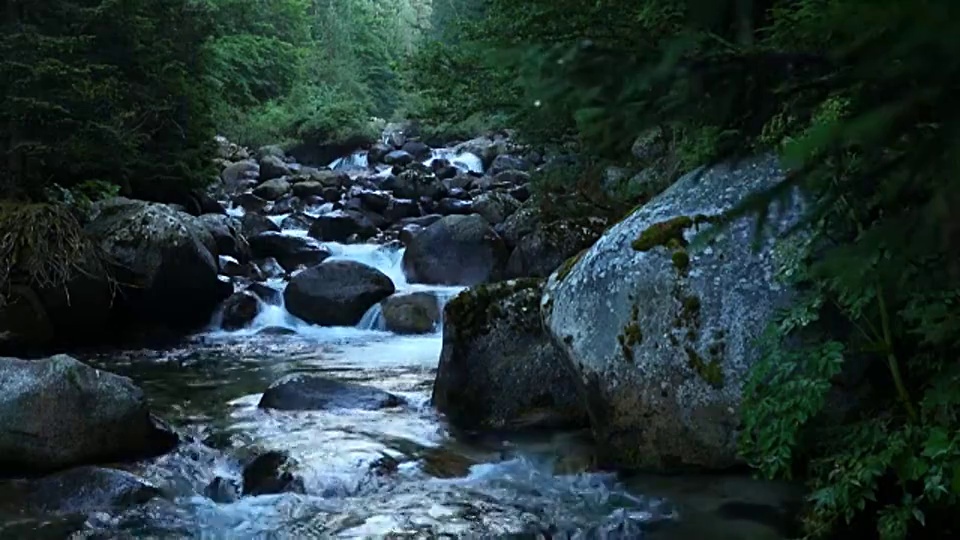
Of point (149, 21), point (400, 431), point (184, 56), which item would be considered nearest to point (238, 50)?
point (184, 56)

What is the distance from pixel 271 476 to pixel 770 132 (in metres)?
3.87

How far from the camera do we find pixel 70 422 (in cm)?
667

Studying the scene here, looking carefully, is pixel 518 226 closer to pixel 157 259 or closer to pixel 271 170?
pixel 157 259

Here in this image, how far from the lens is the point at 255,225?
58.3 feet

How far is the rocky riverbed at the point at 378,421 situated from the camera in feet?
19.0

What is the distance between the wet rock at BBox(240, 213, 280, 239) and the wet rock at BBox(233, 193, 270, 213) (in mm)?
2752

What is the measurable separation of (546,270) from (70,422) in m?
7.33

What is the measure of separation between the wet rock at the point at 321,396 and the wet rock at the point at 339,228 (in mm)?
9015

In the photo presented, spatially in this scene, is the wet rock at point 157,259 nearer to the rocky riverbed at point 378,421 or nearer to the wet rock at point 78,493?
the rocky riverbed at point 378,421

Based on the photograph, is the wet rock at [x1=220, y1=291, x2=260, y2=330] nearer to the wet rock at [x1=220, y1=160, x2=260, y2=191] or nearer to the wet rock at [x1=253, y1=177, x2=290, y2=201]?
the wet rock at [x1=253, y1=177, x2=290, y2=201]

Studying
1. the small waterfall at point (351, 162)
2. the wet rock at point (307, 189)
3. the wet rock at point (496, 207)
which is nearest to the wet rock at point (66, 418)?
the wet rock at point (496, 207)

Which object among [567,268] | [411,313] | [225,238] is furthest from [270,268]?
[567,268]

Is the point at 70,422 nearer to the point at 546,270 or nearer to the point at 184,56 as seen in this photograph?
the point at 546,270

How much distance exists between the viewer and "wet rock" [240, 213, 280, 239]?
57.6 feet
